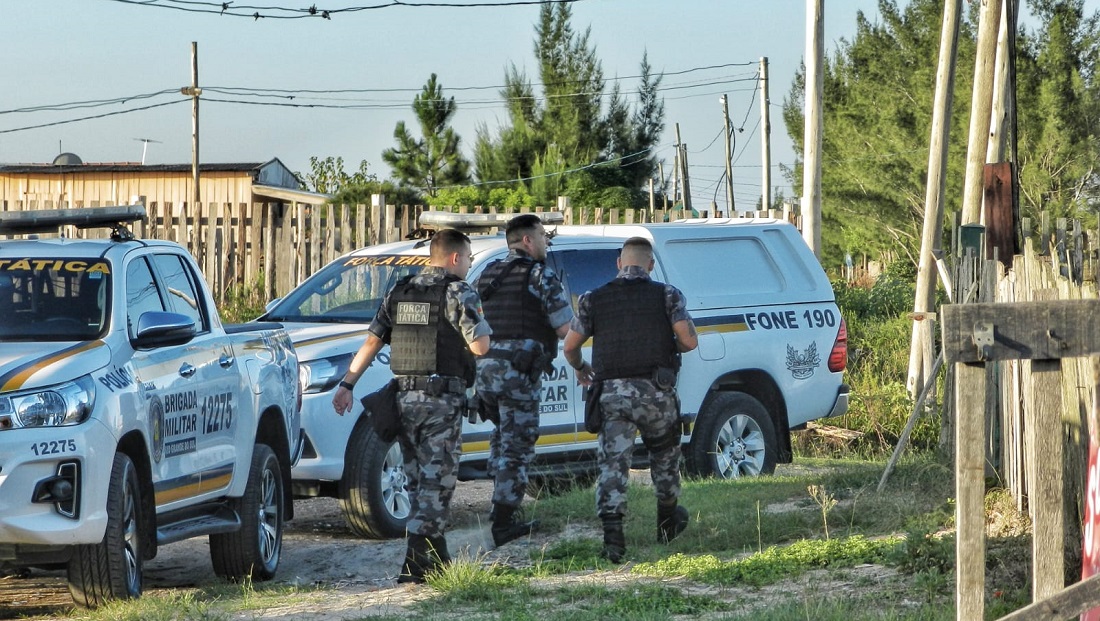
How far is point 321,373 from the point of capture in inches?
361

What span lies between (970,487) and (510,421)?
4.77 meters

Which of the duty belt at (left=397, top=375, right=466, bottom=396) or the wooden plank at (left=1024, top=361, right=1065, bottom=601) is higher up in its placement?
the duty belt at (left=397, top=375, right=466, bottom=396)

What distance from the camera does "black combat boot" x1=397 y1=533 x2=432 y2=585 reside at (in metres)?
7.59

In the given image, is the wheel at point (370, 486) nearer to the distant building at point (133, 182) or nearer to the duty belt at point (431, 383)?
the duty belt at point (431, 383)

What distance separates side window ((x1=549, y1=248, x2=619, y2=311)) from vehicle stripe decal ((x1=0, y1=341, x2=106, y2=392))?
4532 mm

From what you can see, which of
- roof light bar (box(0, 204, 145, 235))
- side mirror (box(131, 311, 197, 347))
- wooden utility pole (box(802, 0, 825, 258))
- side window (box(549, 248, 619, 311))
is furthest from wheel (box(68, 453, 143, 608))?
wooden utility pole (box(802, 0, 825, 258))

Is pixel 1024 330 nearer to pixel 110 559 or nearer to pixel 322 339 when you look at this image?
pixel 110 559

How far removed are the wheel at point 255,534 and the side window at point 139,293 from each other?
103 cm

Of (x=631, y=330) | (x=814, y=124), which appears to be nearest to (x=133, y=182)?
(x=814, y=124)

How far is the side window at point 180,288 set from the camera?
7.91 meters

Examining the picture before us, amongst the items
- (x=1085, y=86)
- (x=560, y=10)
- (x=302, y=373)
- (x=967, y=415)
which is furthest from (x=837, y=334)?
(x=560, y=10)

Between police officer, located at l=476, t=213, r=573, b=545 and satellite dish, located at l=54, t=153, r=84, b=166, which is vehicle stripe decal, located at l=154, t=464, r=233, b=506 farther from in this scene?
satellite dish, located at l=54, t=153, r=84, b=166

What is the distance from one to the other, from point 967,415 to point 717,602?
271cm

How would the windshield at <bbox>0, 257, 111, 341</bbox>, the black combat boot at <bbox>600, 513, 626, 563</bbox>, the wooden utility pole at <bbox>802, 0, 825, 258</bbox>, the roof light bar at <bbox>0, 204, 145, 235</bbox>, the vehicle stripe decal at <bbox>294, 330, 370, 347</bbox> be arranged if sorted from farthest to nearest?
1. the wooden utility pole at <bbox>802, 0, 825, 258</bbox>
2. the vehicle stripe decal at <bbox>294, 330, 370, 347</bbox>
3. the black combat boot at <bbox>600, 513, 626, 563</bbox>
4. the roof light bar at <bbox>0, 204, 145, 235</bbox>
5. the windshield at <bbox>0, 257, 111, 341</bbox>
